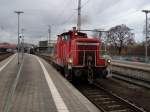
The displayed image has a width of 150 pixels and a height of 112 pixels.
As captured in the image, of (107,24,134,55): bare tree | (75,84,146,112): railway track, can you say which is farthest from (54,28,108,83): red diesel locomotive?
(107,24,134,55): bare tree

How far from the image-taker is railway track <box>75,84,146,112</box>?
13.7 metres

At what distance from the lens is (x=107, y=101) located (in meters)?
16.0

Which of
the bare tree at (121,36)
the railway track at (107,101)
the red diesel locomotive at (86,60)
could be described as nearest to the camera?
the railway track at (107,101)

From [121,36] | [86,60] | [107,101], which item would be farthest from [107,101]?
[121,36]

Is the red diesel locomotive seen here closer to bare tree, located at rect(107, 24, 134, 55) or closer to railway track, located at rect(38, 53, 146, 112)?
railway track, located at rect(38, 53, 146, 112)

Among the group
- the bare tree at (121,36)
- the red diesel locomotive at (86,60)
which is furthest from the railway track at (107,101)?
the bare tree at (121,36)

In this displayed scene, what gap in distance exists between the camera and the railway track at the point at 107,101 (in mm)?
13688

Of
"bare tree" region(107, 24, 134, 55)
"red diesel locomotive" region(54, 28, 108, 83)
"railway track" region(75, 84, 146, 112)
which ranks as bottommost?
"railway track" region(75, 84, 146, 112)

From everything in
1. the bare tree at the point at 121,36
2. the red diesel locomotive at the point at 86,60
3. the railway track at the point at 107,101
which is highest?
the bare tree at the point at 121,36

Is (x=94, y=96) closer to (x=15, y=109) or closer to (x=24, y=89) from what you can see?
(x=24, y=89)

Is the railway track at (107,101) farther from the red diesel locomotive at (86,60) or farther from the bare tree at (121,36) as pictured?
the bare tree at (121,36)

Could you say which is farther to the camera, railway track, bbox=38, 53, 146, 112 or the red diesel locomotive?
the red diesel locomotive

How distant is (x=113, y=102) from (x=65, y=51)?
9.34 metres

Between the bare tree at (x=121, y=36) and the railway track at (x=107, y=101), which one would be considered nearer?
the railway track at (x=107, y=101)
